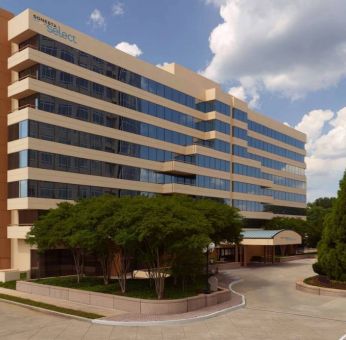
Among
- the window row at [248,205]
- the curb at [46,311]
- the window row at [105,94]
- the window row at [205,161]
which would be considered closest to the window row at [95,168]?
the window row at [205,161]

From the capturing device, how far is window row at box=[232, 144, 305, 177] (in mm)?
73037

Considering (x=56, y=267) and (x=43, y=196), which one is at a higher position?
(x=43, y=196)

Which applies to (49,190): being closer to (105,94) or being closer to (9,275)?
(9,275)

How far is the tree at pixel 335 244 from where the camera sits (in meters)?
34.7

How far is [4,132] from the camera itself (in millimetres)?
46750

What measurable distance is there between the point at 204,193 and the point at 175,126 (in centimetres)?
1035

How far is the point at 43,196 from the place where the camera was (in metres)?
45.0

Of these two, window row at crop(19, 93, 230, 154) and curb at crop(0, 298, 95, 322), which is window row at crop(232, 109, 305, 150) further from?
curb at crop(0, 298, 95, 322)

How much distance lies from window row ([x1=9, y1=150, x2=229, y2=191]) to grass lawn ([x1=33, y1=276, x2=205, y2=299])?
42.8 ft

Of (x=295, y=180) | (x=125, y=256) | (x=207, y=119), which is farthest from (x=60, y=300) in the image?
(x=295, y=180)

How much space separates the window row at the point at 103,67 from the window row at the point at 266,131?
10470 mm

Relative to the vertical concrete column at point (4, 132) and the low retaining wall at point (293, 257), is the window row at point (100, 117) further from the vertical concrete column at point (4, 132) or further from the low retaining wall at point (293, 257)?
the low retaining wall at point (293, 257)

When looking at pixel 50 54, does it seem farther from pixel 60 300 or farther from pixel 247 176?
pixel 247 176

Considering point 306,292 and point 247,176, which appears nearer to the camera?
point 306,292
